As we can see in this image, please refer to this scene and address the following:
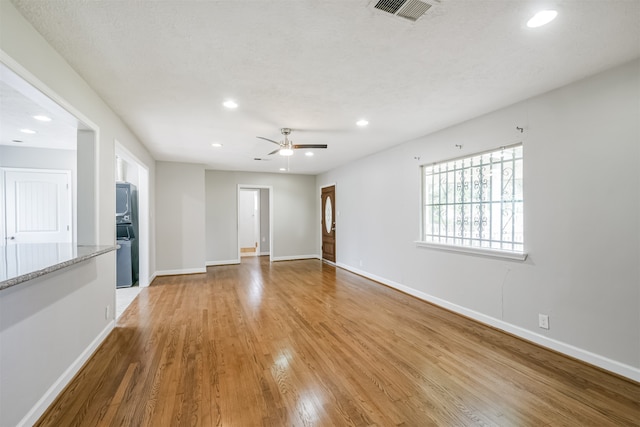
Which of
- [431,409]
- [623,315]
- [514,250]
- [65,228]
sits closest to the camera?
[431,409]

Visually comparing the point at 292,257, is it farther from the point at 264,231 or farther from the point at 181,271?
the point at 181,271

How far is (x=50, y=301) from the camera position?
6.48ft

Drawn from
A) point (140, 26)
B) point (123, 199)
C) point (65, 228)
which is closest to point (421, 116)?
point (140, 26)

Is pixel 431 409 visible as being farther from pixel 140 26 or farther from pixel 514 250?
pixel 140 26

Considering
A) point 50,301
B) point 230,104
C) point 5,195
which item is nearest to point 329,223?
point 230,104

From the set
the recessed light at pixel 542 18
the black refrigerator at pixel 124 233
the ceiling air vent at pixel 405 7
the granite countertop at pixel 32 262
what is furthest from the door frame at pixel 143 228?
the recessed light at pixel 542 18

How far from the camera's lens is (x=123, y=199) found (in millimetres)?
5066

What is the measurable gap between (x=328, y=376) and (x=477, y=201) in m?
2.75

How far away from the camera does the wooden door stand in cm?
752

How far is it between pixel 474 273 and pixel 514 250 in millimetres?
545

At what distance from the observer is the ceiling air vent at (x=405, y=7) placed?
159 cm

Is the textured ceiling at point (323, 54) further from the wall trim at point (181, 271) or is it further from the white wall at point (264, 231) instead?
the white wall at point (264, 231)

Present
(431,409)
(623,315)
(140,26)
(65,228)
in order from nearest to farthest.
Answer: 1. (140,26)
2. (431,409)
3. (623,315)
4. (65,228)

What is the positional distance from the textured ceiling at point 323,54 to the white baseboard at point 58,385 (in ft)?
7.84
